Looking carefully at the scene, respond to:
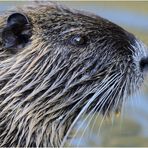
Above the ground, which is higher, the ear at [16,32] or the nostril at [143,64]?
the ear at [16,32]

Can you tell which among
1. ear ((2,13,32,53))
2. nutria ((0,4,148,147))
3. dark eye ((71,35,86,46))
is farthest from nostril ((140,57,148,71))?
ear ((2,13,32,53))

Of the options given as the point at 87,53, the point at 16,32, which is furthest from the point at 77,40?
the point at 16,32

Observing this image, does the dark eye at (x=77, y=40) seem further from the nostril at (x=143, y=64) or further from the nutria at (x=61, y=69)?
the nostril at (x=143, y=64)

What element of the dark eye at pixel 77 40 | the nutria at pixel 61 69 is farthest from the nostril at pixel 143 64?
the dark eye at pixel 77 40

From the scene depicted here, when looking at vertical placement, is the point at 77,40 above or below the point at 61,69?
above

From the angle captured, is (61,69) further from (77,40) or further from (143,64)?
(143,64)

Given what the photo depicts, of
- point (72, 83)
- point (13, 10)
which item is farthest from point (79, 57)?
point (13, 10)

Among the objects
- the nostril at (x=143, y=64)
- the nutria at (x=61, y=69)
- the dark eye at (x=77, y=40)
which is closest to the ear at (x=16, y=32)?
the nutria at (x=61, y=69)

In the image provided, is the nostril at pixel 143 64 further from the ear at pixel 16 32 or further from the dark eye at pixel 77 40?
the ear at pixel 16 32

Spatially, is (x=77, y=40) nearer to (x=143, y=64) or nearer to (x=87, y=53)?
(x=87, y=53)
